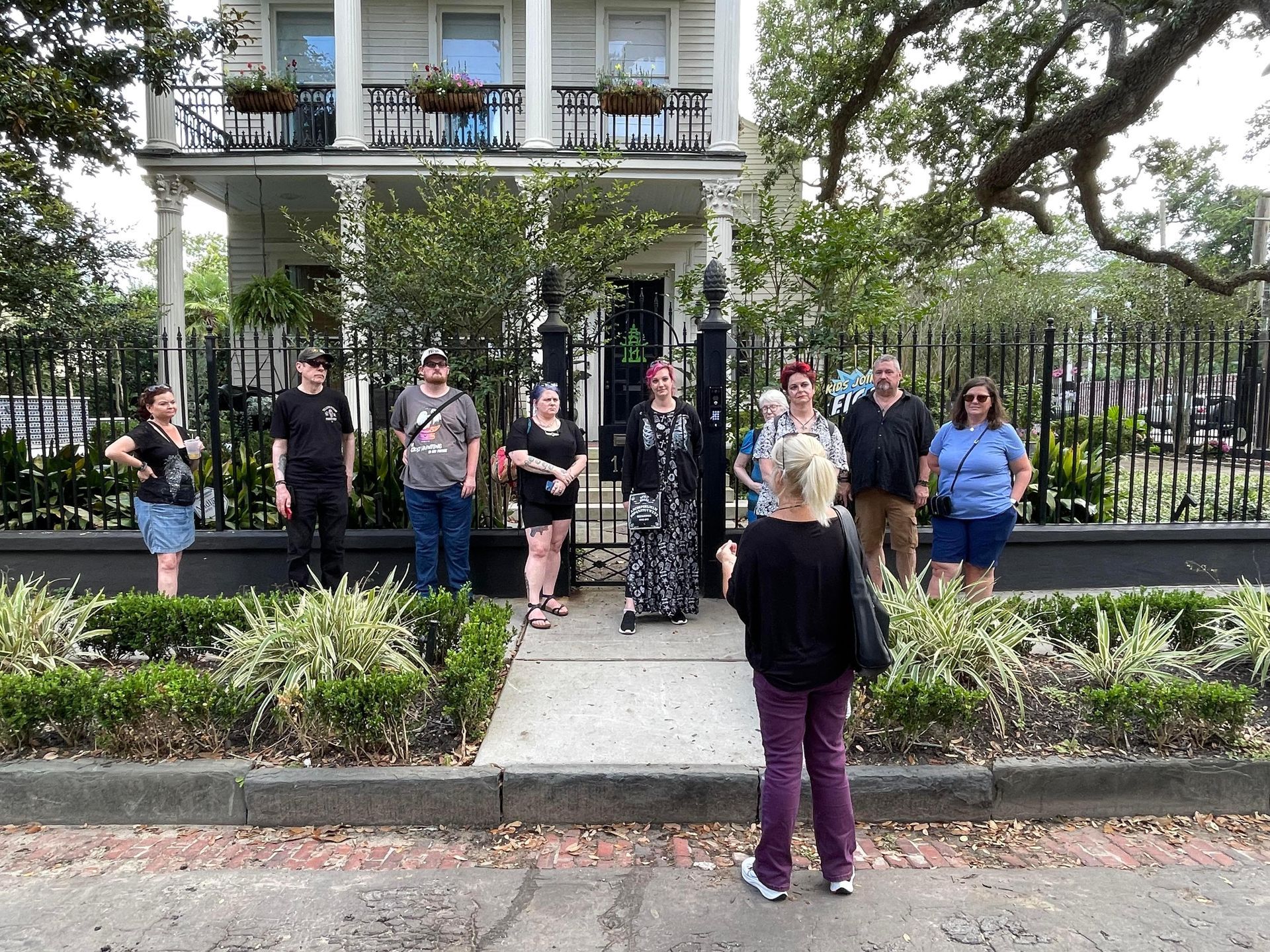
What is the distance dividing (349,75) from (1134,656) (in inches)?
493

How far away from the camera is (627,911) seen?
2998mm

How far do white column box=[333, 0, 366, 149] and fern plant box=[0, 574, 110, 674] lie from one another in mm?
9391

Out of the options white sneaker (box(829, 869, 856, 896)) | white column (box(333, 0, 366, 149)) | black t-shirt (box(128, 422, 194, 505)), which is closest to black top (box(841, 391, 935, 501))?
white sneaker (box(829, 869, 856, 896))

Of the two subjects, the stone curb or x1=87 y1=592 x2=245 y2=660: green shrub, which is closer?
the stone curb

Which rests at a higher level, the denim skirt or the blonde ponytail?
the blonde ponytail

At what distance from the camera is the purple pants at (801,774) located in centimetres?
295

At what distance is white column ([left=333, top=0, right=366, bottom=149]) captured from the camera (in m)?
11.9

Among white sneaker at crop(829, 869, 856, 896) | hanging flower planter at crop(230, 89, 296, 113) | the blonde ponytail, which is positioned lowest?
white sneaker at crop(829, 869, 856, 896)

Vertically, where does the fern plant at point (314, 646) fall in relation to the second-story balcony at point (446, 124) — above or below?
below

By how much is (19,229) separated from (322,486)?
7086 mm

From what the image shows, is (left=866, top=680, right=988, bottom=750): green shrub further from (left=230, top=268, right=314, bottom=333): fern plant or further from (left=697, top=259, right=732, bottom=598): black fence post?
(left=230, top=268, right=314, bottom=333): fern plant

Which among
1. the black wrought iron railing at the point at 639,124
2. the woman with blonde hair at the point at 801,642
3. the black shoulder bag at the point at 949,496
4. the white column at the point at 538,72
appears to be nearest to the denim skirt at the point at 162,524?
the woman with blonde hair at the point at 801,642

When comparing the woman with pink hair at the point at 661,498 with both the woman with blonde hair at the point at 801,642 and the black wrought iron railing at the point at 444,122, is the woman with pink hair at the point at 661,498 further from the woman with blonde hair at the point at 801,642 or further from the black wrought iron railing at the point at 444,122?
the black wrought iron railing at the point at 444,122

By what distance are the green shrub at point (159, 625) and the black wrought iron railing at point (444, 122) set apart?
9381 millimetres
